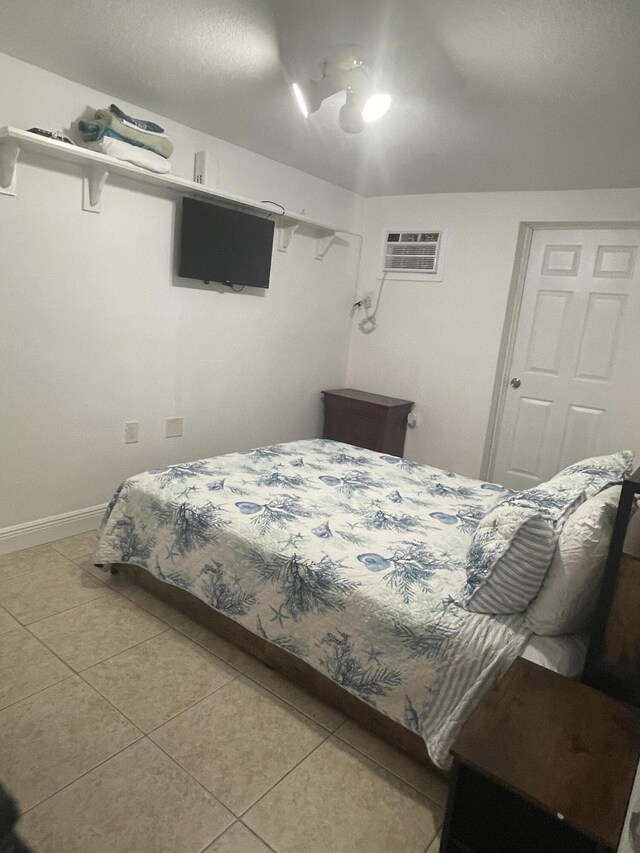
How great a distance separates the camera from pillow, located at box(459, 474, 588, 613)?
1535 mm

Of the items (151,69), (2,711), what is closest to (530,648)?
(2,711)

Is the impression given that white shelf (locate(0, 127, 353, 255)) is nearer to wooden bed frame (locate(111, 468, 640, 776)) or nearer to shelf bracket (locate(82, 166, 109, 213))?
shelf bracket (locate(82, 166, 109, 213))

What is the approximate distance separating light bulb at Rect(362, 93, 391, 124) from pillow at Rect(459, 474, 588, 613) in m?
1.74

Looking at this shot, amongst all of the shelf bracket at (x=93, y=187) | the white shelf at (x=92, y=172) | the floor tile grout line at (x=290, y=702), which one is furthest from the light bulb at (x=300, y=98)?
the floor tile grout line at (x=290, y=702)

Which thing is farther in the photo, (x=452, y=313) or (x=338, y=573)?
(x=452, y=313)

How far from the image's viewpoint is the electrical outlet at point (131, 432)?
3123mm

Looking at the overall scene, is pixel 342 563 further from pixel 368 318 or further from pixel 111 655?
pixel 368 318

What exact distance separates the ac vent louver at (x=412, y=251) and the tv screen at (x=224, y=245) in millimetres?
1110

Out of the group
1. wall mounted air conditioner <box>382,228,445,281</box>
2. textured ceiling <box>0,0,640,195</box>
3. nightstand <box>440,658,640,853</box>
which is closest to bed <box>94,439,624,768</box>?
nightstand <box>440,658,640,853</box>

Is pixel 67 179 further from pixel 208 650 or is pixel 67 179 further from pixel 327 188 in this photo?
pixel 208 650

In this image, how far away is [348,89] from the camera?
224cm

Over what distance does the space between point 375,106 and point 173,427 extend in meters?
2.06

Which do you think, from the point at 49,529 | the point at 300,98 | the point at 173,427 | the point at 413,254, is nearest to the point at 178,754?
the point at 49,529

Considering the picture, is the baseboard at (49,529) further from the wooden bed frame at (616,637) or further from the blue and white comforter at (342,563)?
the wooden bed frame at (616,637)
